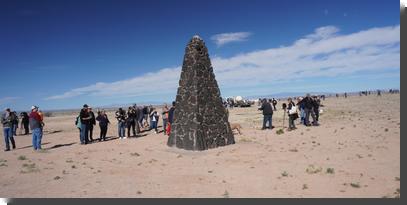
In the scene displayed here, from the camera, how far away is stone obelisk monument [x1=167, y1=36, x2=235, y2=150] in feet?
48.3

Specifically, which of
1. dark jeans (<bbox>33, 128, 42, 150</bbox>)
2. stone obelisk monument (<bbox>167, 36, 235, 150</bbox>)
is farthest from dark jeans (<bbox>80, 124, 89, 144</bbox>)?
stone obelisk monument (<bbox>167, 36, 235, 150</bbox>)

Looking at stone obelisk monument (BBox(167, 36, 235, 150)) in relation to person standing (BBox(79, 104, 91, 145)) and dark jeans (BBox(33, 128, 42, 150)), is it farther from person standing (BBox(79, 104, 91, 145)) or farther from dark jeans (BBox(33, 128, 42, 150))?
dark jeans (BBox(33, 128, 42, 150))

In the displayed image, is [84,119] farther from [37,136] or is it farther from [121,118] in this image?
[37,136]

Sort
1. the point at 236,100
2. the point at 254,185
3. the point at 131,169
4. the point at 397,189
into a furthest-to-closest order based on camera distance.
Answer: the point at 236,100
the point at 131,169
the point at 254,185
the point at 397,189

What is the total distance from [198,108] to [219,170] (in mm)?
3990

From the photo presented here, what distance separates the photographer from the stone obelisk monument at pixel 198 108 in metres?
14.7

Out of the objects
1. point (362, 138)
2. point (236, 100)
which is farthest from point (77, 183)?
point (236, 100)

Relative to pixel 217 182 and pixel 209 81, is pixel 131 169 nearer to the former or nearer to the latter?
pixel 217 182

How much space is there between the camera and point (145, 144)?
696 inches

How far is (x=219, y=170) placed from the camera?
11.3m

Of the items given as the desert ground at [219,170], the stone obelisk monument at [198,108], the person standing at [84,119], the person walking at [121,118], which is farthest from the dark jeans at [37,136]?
the stone obelisk monument at [198,108]

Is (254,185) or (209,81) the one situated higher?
(209,81)

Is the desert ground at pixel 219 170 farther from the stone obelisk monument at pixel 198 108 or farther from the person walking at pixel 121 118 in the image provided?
the person walking at pixel 121 118

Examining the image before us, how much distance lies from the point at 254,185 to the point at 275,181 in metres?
0.70
